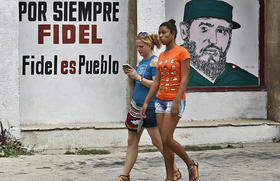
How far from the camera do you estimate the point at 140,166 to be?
8.41 m

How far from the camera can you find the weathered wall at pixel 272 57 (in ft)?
36.5

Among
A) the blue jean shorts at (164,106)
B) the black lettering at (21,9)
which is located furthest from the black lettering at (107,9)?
the blue jean shorts at (164,106)

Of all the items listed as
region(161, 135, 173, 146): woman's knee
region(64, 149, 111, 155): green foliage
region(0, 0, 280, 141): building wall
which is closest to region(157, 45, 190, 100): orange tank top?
region(161, 135, 173, 146): woman's knee

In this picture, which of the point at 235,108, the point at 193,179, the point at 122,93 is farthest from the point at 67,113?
the point at 193,179

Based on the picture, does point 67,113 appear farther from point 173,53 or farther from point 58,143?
point 173,53

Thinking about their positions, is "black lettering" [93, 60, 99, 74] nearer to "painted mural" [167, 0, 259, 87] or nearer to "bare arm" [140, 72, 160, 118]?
"painted mural" [167, 0, 259, 87]

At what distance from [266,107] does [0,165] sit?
5.45 m

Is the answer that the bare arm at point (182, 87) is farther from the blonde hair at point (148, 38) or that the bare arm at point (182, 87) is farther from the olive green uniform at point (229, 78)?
the olive green uniform at point (229, 78)

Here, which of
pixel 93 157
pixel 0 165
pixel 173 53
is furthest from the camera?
pixel 93 157

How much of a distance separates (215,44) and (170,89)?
488 cm

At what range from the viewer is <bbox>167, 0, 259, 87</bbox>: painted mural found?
11.2 meters

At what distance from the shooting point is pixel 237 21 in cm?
1142

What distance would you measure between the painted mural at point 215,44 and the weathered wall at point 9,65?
9.72 feet

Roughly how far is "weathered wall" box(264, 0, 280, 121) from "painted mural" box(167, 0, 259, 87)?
0.23 meters
